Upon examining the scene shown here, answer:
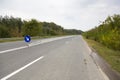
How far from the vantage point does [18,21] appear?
10925 centimetres

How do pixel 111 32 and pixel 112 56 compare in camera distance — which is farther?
pixel 111 32

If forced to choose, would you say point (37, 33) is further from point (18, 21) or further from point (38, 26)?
point (18, 21)

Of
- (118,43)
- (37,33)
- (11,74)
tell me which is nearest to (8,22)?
(37,33)

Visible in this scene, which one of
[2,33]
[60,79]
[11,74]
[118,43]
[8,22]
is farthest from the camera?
[8,22]

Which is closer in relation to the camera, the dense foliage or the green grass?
the green grass

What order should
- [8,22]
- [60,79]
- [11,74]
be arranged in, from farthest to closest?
[8,22] < [11,74] < [60,79]

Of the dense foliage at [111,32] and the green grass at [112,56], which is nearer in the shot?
the green grass at [112,56]

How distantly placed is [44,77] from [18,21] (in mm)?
104689

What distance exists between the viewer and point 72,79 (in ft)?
23.4

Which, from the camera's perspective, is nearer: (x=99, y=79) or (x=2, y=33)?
(x=99, y=79)

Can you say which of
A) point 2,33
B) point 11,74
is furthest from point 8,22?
point 11,74

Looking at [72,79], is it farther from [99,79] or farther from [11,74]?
[11,74]

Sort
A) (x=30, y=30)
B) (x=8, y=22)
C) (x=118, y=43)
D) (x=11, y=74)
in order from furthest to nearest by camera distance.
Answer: (x=8, y=22)
(x=30, y=30)
(x=118, y=43)
(x=11, y=74)

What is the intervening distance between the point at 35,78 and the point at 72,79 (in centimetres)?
126
